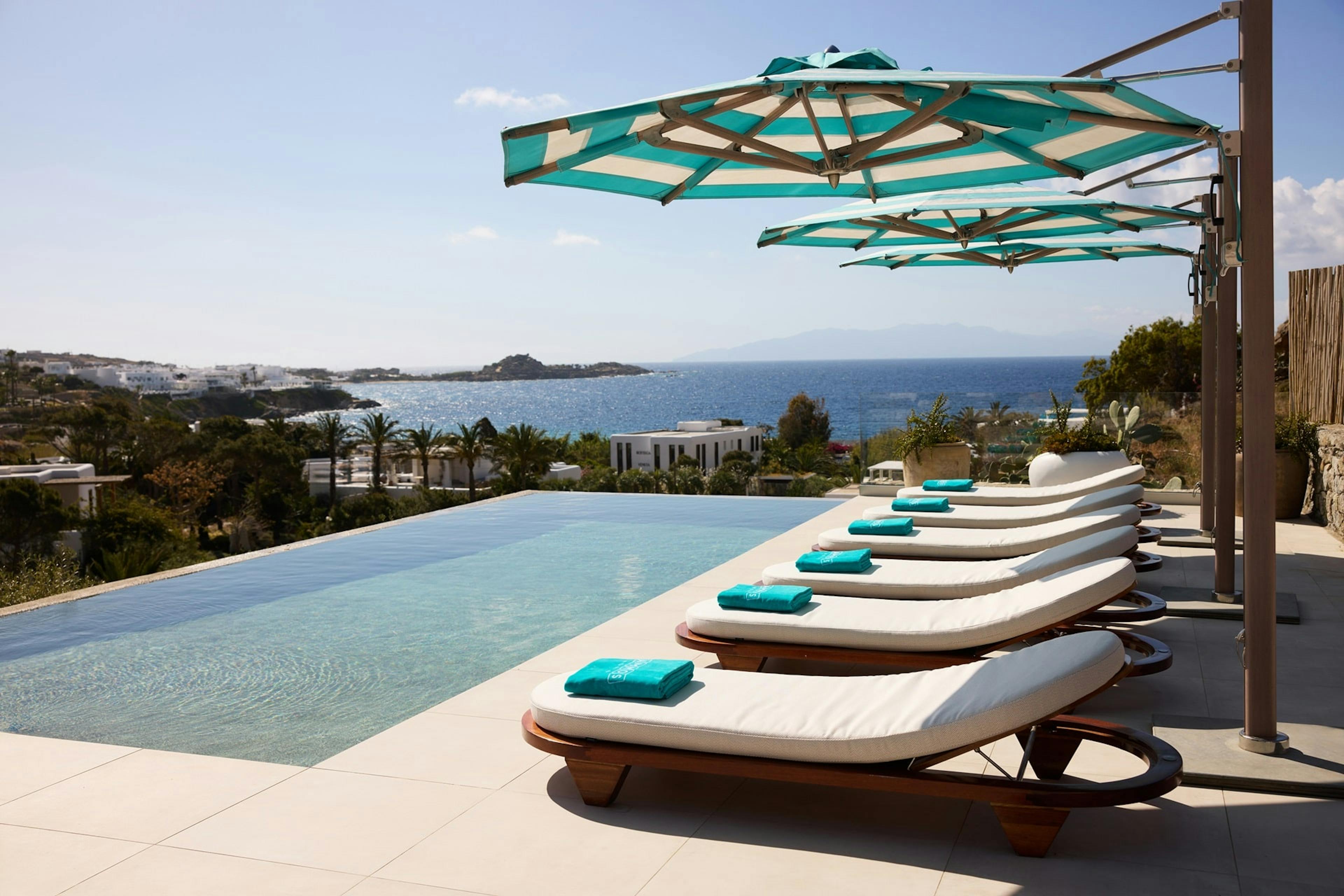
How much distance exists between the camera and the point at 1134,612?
467 cm

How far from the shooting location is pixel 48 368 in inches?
2547

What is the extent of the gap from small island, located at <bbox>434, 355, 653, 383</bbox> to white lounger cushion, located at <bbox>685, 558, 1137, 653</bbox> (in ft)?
377

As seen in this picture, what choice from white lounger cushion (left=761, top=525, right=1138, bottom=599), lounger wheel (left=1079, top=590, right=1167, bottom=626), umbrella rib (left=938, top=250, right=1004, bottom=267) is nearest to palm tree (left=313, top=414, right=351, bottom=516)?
umbrella rib (left=938, top=250, right=1004, bottom=267)

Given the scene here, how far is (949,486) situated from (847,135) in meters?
3.80

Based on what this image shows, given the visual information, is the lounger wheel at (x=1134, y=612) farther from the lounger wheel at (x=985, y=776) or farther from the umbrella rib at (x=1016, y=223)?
the umbrella rib at (x=1016, y=223)

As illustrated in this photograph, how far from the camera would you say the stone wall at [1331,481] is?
8.00 meters

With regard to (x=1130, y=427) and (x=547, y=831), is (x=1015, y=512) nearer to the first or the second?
(x=1130, y=427)

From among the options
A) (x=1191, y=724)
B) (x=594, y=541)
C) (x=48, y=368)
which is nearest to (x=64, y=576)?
(x=594, y=541)

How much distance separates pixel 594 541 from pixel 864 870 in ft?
22.6

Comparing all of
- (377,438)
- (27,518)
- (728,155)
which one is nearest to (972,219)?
(728,155)

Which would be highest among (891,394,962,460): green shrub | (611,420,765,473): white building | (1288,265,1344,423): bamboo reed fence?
(1288,265,1344,423): bamboo reed fence

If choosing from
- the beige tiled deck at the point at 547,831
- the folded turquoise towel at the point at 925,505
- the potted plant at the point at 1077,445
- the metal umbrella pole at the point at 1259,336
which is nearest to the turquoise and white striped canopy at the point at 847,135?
the metal umbrella pole at the point at 1259,336

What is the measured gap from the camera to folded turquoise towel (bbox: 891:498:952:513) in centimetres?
721

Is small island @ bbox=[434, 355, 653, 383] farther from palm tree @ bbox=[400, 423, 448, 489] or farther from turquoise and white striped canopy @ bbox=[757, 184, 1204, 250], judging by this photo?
turquoise and white striped canopy @ bbox=[757, 184, 1204, 250]
